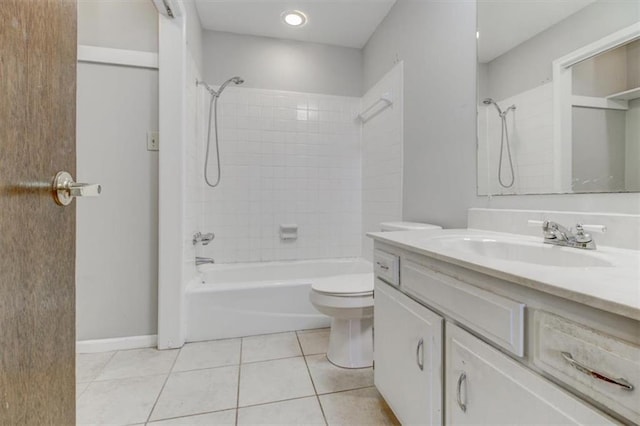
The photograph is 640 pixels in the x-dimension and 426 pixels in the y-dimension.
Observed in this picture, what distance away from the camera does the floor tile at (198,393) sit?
1354 millimetres

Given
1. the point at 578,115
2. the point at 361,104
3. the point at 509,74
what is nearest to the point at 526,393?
the point at 578,115

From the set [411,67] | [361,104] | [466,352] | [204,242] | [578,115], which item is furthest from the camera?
[361,104]

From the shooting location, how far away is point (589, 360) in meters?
0.50

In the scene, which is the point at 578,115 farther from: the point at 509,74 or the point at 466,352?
the point at 466,352

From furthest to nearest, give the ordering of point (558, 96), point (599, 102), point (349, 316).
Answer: point (349, 316), point (558, 96), point (599, 102)

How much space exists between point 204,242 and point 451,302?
2027 millimetres

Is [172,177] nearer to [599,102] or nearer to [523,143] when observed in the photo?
[523,143]

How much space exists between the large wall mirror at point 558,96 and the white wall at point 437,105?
103mm

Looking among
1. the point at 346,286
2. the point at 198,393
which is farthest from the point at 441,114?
the point at 198,393

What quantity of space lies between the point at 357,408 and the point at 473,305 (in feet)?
2.96

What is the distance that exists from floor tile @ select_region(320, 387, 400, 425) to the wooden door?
1.01 m

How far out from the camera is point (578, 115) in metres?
1.09

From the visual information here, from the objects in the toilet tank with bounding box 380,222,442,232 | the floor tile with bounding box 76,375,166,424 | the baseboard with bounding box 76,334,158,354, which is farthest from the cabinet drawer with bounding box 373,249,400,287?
the baseboard with bounding box 76,334,158,354

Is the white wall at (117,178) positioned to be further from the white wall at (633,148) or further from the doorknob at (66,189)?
the white wall at (633,148)
